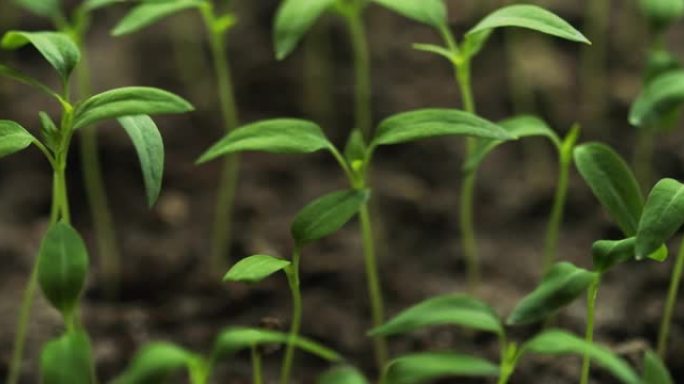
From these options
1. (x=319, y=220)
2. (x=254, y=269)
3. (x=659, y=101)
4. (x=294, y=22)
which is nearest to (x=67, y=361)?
(x=254, y=269)

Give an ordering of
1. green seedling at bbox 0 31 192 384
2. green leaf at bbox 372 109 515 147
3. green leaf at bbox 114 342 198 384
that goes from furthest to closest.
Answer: green leaf at bbox 372 109 515 147
green seedling at bbox 0 31 192 384
green leaf at bbox 114 342 198 384

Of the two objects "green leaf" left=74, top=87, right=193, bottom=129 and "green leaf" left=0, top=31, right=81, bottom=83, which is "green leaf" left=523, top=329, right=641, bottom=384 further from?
"green leaf" left=0, top=31, right=81, bottom=83

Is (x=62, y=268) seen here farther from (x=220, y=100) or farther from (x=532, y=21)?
(x=220, y=100)

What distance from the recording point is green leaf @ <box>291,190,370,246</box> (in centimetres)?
114

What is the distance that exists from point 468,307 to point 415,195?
684 mm

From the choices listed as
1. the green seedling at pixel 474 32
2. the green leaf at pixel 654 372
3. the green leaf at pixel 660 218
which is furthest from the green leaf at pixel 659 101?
the green leaf at pixel 654 372

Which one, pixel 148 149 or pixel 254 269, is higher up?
pixel 148 149

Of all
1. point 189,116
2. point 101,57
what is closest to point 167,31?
point 101,57

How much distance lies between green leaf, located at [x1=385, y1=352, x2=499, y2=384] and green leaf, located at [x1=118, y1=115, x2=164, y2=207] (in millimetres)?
292

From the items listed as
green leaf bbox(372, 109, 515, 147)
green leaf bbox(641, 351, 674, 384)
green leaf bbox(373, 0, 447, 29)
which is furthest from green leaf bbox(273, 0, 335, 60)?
green leaf bbox(641, 351, 674, 384)

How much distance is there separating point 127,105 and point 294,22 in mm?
323

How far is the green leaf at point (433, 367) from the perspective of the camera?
0.94 metres

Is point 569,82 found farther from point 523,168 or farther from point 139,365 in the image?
point 139,365

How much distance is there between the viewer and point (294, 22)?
4.37ft
